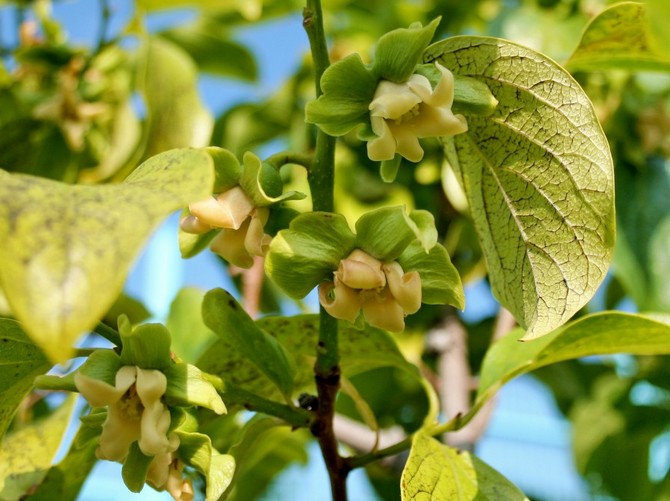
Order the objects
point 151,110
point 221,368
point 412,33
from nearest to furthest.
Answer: point 412,33, point 221,368, point 151,110

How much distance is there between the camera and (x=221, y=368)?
696mm

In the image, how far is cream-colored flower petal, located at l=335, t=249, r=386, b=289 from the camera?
52cm

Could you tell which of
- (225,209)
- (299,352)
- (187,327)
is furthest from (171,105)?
(225,209)

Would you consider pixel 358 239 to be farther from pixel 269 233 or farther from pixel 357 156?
pixel 357 156

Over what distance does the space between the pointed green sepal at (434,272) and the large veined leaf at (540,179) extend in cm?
5

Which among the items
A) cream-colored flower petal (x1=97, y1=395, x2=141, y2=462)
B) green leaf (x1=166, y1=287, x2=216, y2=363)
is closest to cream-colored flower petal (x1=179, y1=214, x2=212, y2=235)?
cream-colored flower petal (x1=97, y1=395, x2=141, y2=462)

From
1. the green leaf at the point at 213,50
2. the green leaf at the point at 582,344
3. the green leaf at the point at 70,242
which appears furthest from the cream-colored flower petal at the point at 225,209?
the green leaf at the point at 213,50

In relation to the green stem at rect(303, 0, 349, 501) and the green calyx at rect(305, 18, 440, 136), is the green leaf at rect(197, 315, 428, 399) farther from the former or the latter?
the green calyx at rect(305, 18, 440, 136)

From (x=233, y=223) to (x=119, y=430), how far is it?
130mm

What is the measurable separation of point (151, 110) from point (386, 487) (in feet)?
2.33

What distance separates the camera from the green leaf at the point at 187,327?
921mm

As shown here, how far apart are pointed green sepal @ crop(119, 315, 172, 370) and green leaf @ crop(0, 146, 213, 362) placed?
0.12 metres

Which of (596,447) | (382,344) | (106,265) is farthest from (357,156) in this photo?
(106,265)

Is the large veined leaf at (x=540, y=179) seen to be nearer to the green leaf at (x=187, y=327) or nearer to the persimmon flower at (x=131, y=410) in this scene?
the persimmon flower at (x=131, y=410)
